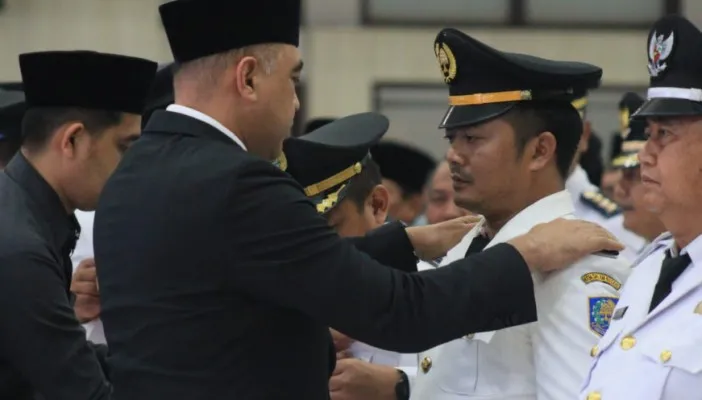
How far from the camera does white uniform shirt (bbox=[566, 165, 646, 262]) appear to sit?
5277mm

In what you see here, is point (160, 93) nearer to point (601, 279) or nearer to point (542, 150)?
point (542, 150)

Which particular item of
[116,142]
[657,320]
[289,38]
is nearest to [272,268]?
[289,38]

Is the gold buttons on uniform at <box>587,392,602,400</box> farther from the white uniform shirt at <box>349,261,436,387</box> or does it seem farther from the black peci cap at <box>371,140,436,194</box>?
the black peci cap at <box>371,140,436,194</box>

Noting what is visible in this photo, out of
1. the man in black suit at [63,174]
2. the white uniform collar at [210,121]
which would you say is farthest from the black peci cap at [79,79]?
the white uniform collar at [210,121]

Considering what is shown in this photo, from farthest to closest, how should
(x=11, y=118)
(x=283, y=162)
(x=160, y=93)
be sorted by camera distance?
(x=11, y=118), (x=160, y=93), (x=283, y=162)

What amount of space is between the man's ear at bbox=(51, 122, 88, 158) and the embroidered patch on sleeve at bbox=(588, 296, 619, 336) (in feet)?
4.03

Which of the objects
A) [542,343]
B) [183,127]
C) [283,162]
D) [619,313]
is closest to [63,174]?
[283,162]

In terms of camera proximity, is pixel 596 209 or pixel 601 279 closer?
pixel 601 279

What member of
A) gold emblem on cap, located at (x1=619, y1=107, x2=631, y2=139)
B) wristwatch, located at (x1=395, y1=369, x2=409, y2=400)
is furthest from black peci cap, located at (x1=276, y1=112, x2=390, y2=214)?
gold emblem on cap, located at (x1=619, y1=107, x2=631, y2=139)

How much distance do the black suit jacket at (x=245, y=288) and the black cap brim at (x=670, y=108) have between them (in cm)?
33

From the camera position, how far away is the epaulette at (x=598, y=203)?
5438mm

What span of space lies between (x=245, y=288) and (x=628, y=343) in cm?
65

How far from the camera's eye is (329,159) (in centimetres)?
317

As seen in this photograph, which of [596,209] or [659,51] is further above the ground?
[659,51]
